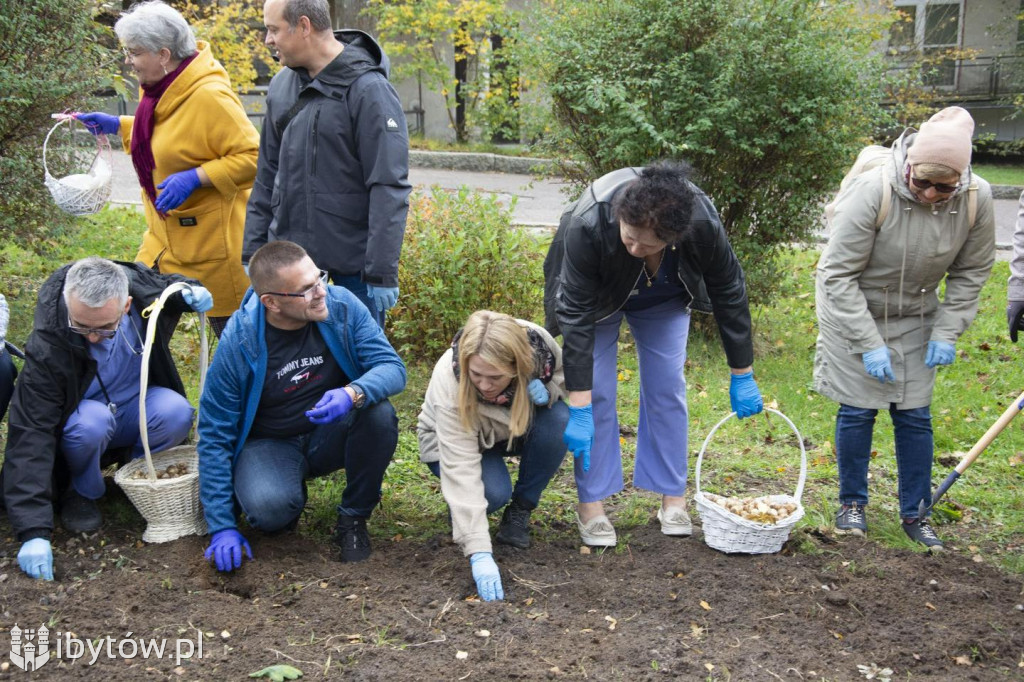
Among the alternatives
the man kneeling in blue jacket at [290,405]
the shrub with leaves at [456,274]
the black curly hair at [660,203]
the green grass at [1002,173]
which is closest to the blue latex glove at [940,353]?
the black curly hair at [660,203]

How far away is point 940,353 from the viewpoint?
373 cm

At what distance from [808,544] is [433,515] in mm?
1552

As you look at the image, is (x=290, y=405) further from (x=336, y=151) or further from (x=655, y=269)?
(x=655, y=269)

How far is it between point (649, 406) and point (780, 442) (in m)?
1.61

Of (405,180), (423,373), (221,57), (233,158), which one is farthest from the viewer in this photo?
(221,57)

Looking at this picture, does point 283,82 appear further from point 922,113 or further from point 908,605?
point 922,113

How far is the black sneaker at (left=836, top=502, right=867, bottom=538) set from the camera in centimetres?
401

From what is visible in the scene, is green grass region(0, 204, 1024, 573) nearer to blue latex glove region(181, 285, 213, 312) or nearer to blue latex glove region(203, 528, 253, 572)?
blue latex glove region(203, 528, 253, 572)

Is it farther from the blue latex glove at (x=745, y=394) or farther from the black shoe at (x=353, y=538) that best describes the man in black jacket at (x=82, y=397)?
the blue latex glove at (x=745, y=394)

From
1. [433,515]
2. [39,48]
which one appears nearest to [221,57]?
[39,48]

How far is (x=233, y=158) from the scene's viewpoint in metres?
4.40

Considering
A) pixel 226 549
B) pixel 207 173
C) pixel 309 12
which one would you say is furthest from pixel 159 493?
pixel 309 12

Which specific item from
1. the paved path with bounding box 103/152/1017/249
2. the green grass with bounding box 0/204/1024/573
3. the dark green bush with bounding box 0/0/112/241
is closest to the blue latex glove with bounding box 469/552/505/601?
the green grass with bounding box 0/204/1024/573

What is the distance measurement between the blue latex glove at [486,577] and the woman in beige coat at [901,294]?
5.00 ft
